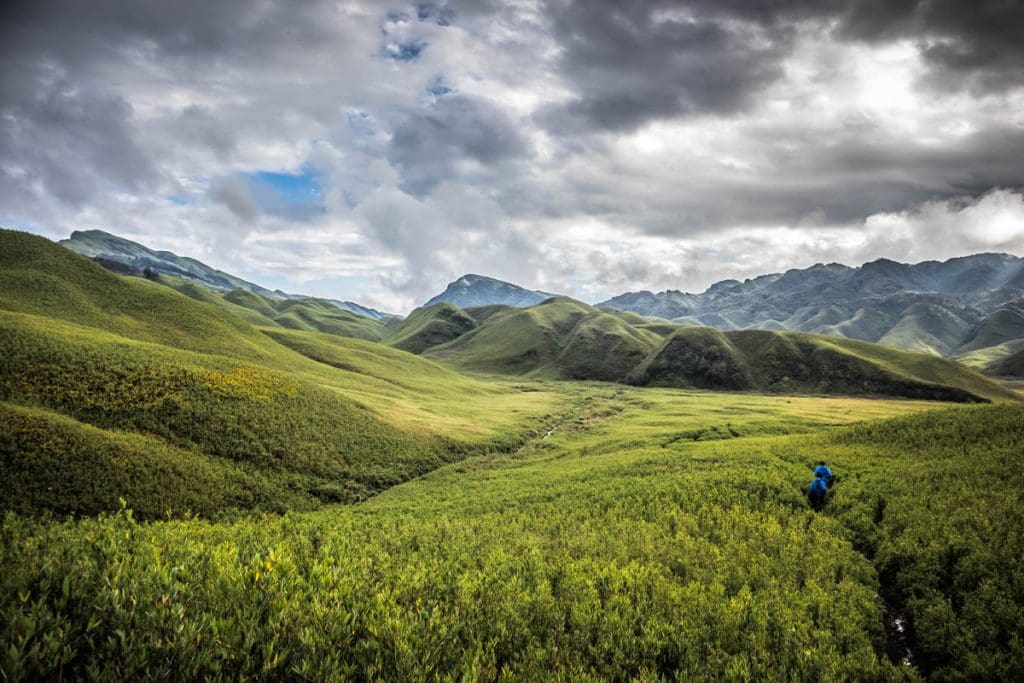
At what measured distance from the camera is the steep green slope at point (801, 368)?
138 meters

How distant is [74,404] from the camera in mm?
33812

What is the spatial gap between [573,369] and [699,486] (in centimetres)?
16753

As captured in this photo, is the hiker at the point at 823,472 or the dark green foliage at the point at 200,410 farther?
the dark green foliage at the point at 200,410

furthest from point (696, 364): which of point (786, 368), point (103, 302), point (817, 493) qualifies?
point (103, 302)

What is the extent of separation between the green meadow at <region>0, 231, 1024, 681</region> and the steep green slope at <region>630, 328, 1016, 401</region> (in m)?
110

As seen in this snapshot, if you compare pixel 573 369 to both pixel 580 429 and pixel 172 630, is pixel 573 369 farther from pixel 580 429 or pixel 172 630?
pixel 172 630

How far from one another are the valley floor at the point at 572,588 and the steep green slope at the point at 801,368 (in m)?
138

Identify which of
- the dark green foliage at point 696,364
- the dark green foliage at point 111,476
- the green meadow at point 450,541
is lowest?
the dark green foliage at point 111,476

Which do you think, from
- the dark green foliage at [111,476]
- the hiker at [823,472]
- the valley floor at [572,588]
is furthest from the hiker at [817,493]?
the dark green foliage at [111,476]

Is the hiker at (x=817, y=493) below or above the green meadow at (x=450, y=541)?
above

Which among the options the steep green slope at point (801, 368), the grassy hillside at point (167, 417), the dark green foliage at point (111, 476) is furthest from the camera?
the steep green slope at point (801, 368)

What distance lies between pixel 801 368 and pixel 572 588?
578 feet

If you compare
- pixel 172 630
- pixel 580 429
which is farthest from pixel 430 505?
pixel 580 429

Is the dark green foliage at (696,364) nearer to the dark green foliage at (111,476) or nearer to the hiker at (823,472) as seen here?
the hiker at (823,472)
